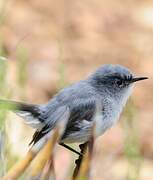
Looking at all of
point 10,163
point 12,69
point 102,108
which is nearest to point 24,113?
point 10,163

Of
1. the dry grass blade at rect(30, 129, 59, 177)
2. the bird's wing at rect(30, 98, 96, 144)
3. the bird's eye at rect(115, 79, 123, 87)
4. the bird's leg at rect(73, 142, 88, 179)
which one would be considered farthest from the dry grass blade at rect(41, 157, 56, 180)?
the bird's eye at rect(115, 79, 123, 87)

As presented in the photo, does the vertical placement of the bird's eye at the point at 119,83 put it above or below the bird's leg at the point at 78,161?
above

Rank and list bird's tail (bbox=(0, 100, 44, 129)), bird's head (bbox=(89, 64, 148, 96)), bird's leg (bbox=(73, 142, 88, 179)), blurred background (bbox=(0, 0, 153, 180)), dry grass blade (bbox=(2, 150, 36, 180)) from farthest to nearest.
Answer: blurred background (bbox=(0, 0, 153, 180)) → bird's head (bbox=(89, 64, 148, 96)) → bird's tail (bbox=(0, 100, 44, 129)) → bird's leg (bbox=(73, 142, 88, 179)) → dry grass blade (bbox=(2, 150, 36, 180))

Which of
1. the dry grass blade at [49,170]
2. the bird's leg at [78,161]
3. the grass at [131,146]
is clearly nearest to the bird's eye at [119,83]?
the grass at [131,146]

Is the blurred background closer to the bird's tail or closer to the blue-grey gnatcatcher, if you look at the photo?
the blue-grey gnatcatcher

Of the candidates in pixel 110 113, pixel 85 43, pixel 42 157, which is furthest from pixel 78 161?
pixel 85 43

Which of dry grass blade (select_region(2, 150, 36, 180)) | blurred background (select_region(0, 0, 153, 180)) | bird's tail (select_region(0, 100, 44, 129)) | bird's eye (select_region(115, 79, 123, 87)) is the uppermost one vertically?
blurred background (select_region(0, 0, 153, 180))

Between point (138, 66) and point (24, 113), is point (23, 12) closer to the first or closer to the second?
point (138, 66)

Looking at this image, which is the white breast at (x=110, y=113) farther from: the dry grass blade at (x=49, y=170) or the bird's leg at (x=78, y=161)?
the dry grass blade at (x=49, y=170)
